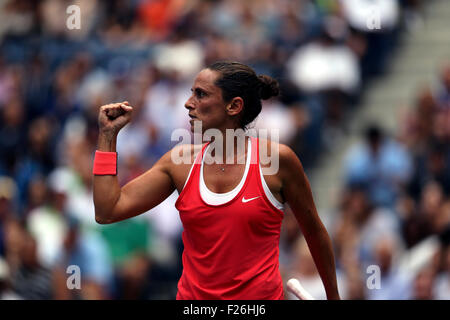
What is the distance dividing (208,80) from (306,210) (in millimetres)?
721

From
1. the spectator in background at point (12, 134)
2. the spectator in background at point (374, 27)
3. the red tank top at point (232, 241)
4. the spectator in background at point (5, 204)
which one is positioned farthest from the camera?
the spectator in background at point (374, 27)

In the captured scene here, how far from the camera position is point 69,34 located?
35.8 feet

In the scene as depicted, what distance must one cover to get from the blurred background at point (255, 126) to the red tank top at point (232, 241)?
2.62m

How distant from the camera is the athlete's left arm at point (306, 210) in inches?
146

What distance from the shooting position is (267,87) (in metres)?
3.91

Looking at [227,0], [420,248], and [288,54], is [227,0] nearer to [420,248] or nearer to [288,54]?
[288,54]

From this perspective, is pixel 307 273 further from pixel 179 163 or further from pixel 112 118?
pixel 112 118

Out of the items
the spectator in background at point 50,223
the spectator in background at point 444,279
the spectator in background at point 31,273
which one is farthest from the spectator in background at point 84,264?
the spectator in background at point 444,279

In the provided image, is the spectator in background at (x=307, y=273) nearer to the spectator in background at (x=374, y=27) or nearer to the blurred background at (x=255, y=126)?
the blurred background at (x=255, y=126)

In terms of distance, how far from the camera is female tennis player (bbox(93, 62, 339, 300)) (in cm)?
367

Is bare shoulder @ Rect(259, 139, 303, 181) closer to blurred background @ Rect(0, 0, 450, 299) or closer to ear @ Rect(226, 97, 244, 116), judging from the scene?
ear @ Rect(226, 97, 244, 116)
